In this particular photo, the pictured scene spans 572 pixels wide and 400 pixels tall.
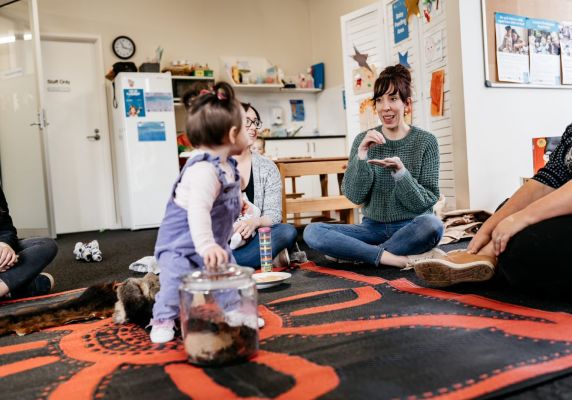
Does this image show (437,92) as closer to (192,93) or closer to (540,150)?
(540,150)

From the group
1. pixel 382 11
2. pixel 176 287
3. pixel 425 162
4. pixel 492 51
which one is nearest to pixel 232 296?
pixel 176 287

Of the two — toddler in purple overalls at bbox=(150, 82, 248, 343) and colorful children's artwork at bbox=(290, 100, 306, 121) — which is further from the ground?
colorful children's artwork at bbox=(290, 100, 306, 121)

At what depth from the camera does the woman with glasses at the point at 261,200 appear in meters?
2.51

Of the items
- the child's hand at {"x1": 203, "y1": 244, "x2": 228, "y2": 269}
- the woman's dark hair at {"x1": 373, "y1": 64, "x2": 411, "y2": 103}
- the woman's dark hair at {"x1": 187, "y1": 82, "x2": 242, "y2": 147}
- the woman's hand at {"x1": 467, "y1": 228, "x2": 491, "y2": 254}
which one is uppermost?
the woman's dark hair at {"x1": 373, "y1": 64, "x2": 411, "y2": 103}

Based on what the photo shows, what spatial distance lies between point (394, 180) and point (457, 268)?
0.65 metres

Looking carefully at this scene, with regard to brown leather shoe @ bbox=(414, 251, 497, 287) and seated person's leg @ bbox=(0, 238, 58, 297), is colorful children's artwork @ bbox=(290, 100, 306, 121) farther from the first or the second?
brown leather shoe @ bbox=(414, 251, 497, 287)

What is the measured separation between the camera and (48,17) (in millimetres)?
5672

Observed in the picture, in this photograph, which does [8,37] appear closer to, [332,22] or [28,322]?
[332,22]

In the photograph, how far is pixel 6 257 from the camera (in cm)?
210

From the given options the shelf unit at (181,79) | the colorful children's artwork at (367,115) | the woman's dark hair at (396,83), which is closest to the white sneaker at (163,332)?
the woman's dark hair at (396,83)

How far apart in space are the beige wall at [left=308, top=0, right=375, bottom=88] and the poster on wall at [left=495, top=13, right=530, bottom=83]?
2.92m

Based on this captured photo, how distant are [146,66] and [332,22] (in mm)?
2363

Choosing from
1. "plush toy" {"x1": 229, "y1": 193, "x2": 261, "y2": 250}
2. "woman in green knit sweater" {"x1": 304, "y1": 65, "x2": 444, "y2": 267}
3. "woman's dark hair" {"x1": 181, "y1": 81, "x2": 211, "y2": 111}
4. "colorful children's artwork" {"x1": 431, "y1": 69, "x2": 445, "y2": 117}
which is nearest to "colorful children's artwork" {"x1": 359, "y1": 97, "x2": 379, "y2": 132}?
"colorful children's artwork" {"x1": 431, "y1": 69, "x2": 445, "y2": 117}

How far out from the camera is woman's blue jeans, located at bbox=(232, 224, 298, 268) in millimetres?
2504
